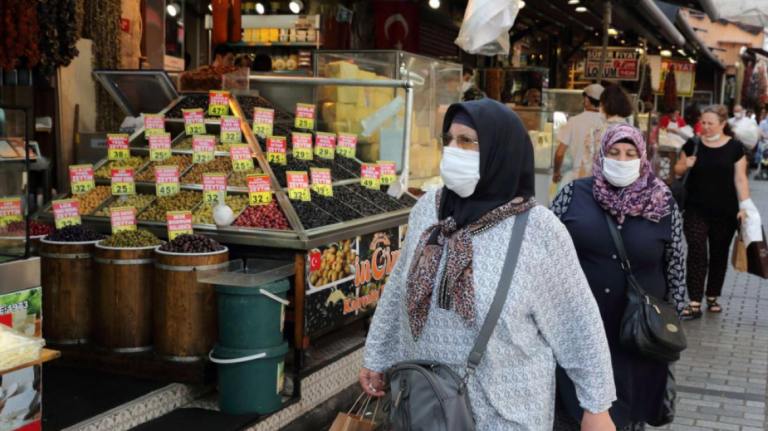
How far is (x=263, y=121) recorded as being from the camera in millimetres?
6172

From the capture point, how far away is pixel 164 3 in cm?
959

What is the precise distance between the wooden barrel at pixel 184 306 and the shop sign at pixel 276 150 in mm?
1154

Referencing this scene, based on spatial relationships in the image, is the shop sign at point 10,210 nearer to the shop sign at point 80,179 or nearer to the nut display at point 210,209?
the nut display at point 210,209

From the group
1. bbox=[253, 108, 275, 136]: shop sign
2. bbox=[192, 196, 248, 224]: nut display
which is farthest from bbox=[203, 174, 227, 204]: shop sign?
bbox=[253, 108, 275, 136]: shop sign

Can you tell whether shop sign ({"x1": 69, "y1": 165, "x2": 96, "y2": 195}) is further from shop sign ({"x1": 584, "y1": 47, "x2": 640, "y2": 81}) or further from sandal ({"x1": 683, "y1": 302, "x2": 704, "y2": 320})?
shop sign ({"x1": 584, "y1": 47, "x2": 640, "y2": 81})

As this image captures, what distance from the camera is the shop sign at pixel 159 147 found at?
5938 millimetres

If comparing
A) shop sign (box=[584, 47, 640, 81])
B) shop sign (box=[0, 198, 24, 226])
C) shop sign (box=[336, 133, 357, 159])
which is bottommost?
shop sign (box=[0, 198, 24, 226])

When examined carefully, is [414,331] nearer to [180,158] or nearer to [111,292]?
[111,292]

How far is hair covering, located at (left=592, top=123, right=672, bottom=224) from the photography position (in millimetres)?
3877

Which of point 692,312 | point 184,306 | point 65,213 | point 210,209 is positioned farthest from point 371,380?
point 692,312

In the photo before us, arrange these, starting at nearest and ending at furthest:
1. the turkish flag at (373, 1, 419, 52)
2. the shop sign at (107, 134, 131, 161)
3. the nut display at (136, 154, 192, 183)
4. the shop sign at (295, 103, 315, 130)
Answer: the nut display at (136, 154, 192, 183), the shop sign at (107, 134, 131, 161), the shop sign at (295, 103, 315, 130), the turkish flag at (373, 1, 419, 52)

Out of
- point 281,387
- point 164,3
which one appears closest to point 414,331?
point 281,387

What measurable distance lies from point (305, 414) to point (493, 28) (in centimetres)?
306

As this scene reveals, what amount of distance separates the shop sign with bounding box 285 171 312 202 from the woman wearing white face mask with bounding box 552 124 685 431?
215cm
